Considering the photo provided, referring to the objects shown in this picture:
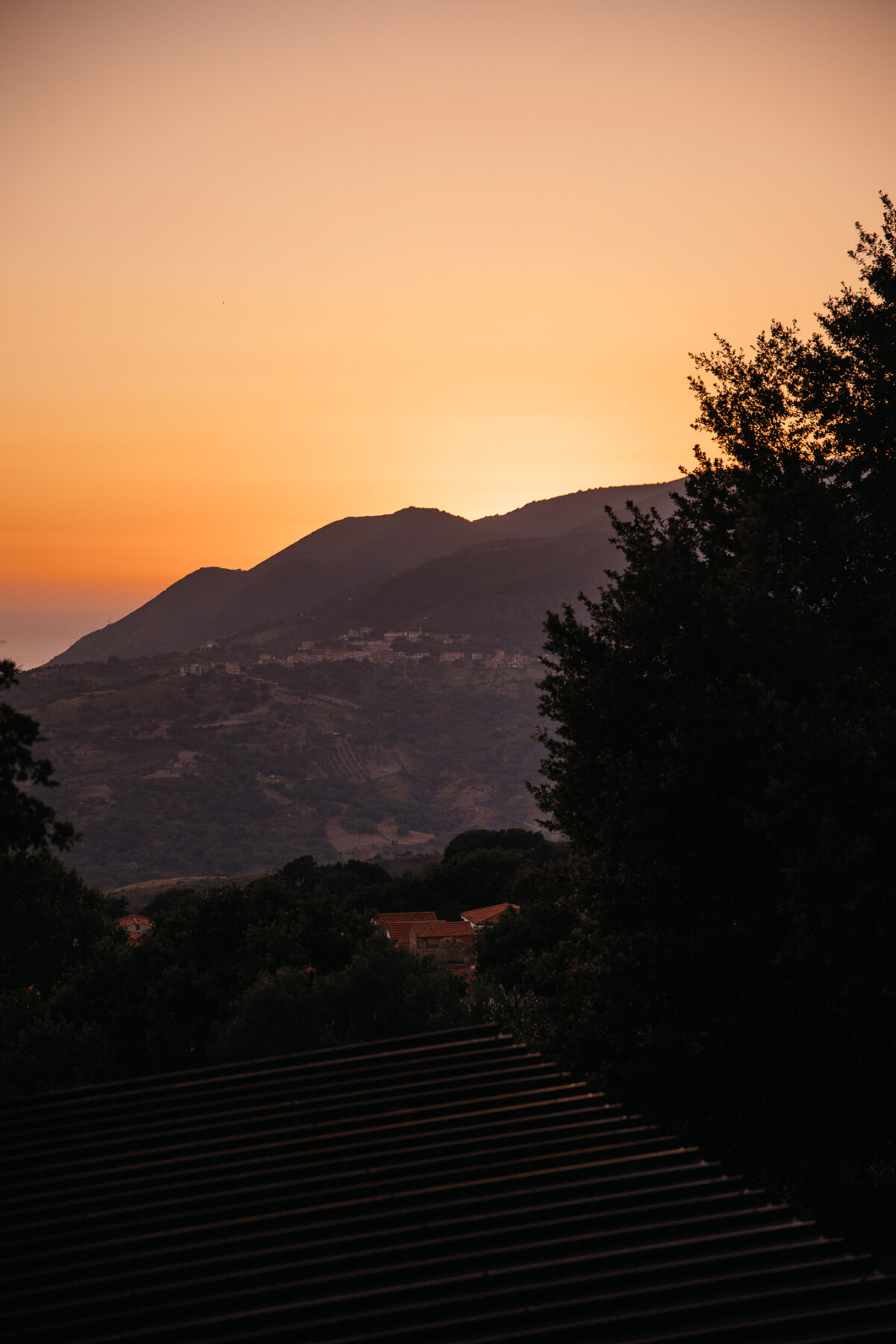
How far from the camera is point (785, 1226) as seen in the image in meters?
6.75

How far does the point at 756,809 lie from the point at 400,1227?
26.3 feet

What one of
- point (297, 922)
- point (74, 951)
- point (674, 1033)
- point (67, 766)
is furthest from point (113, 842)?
point (674, 1033)

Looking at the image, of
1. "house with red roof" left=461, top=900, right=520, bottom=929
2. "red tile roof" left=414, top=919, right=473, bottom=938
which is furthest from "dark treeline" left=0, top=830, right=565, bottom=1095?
"house with red roof" left=461, top=900, right=520, bottom=929

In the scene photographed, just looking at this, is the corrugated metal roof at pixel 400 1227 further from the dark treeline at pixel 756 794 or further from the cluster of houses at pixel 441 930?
the cluster of houses at pixel 441 930

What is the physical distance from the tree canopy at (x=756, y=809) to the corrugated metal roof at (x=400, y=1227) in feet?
16.2

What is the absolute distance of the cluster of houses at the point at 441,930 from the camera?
5636cm

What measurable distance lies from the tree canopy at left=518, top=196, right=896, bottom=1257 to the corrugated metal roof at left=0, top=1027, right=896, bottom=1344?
493 cm

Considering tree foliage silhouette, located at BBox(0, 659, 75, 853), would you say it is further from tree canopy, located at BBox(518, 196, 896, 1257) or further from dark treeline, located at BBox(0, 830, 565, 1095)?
dark treeline, located at BBox(0, 830, 565, 1095)

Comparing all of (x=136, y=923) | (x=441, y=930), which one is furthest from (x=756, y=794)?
(x=136, y=923)

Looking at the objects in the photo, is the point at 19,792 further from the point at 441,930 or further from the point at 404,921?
the point at 404,921

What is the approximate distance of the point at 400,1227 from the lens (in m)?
6.97

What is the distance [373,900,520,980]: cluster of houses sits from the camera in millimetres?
56356

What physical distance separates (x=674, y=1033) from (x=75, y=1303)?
8.99 m

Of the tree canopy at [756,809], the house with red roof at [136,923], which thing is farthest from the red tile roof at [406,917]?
the tree canopy at [756,809]
